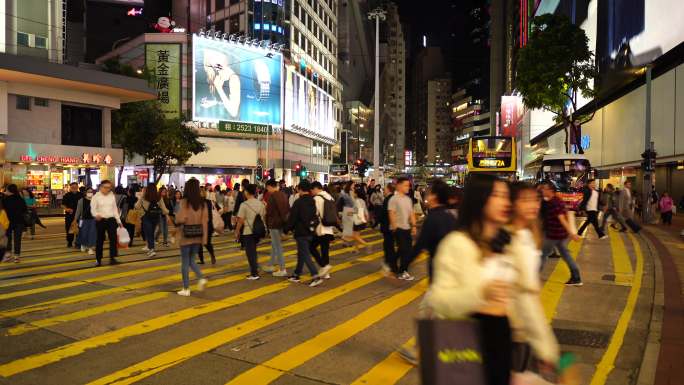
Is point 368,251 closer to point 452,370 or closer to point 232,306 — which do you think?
point 232,306

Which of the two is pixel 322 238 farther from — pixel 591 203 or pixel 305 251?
pixel 591 203

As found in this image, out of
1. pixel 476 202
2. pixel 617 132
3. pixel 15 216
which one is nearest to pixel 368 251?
pixel 15 216

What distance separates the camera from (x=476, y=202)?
2.93 meters

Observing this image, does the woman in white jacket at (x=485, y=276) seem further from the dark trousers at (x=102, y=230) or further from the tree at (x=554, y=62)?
the tree at (x=554, y=62)

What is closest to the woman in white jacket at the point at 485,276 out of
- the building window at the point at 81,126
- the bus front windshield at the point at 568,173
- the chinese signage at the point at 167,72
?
Answer: the bus front windshield at the point at 568,173

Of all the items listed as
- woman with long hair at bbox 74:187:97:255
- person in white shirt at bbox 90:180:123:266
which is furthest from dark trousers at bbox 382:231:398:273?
woman with long hair at bbox 74:187:97:255

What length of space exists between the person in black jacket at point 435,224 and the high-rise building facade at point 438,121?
183 meters

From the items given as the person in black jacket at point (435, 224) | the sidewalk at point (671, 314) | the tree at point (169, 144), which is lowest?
the sidewalk at point (671, 314)

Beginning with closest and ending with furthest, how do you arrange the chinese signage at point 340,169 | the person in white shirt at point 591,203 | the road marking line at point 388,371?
the road marking line at point 388,371, the person in white shirt at point 591,203, the chinese signage at point 340,169

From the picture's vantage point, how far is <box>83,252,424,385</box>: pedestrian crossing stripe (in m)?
4.85

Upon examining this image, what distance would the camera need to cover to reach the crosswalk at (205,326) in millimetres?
4977

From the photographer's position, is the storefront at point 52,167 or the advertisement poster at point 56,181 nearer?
the storefront at point 52,167

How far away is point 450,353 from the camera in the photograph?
2.56m

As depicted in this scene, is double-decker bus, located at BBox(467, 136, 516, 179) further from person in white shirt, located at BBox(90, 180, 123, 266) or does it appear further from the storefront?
person in white shirt, located at BBox(90, 180, 123, 266)
